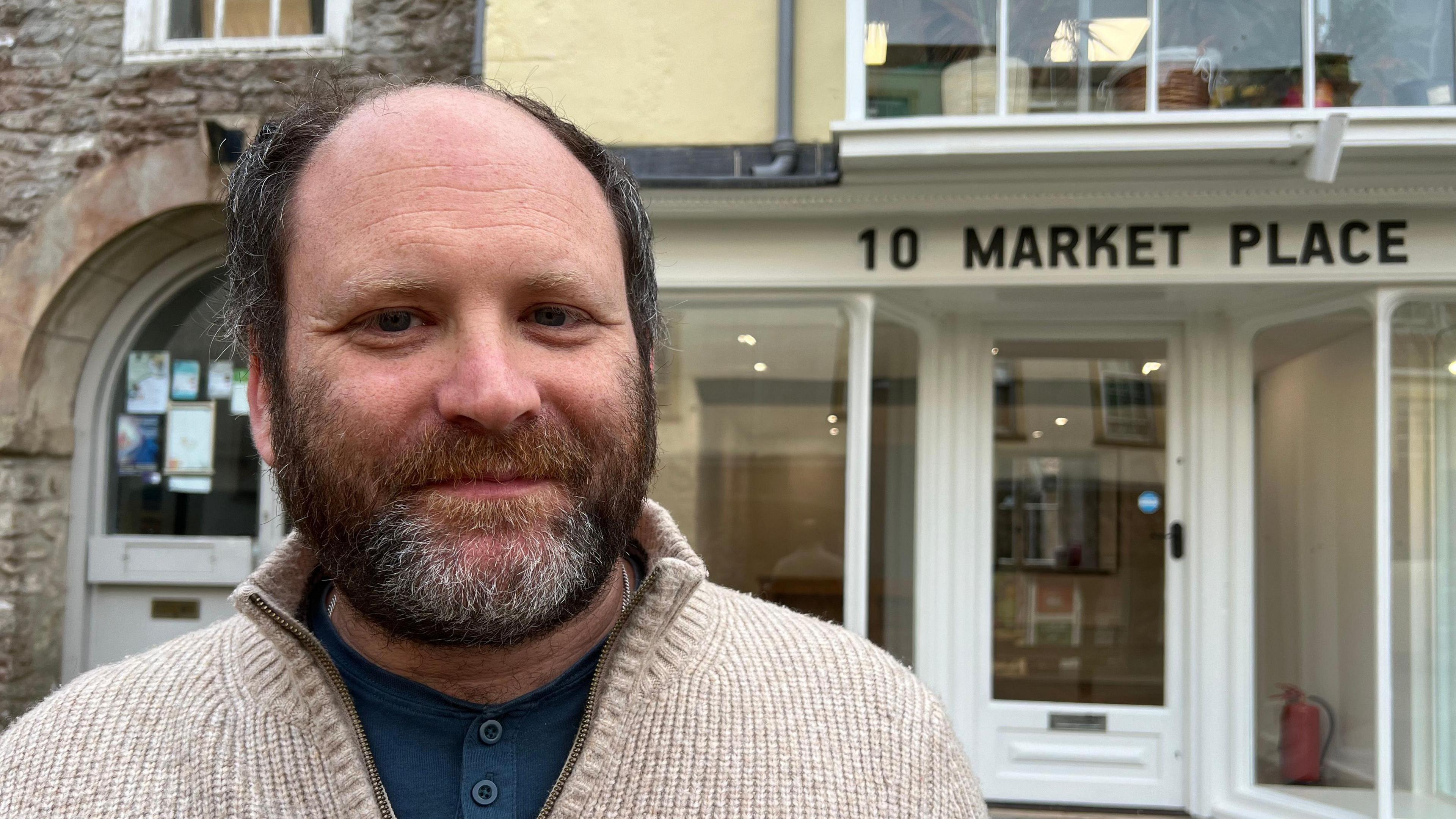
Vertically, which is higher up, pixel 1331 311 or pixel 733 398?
pixel 1331 311

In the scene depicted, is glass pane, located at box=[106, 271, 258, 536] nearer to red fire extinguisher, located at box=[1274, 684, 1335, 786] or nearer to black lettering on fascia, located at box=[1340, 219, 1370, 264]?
red fire extinguisher, located at box=[1274, 684, 1335, 786]

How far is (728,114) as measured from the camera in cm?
512

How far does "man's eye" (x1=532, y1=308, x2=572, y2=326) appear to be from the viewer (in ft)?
4.16

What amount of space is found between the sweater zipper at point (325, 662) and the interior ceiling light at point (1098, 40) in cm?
433

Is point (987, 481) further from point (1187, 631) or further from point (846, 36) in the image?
point (846, 36)

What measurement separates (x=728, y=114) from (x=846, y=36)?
65 cm

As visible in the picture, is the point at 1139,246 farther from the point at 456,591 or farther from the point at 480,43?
the point at 456,591

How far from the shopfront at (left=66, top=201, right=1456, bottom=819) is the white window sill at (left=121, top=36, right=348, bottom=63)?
7.44 ft

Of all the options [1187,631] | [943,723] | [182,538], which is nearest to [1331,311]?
[1187,631]

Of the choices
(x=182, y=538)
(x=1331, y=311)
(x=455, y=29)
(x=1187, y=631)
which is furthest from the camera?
(x=182, y=538)

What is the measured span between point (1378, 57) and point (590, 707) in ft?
15.7

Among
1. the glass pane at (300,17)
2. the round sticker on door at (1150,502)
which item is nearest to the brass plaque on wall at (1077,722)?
the round sticker on door at (1150,502)

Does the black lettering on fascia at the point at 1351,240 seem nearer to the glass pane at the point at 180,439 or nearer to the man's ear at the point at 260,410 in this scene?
the man's ear at the point at 260,410

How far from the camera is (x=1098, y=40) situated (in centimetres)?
473
